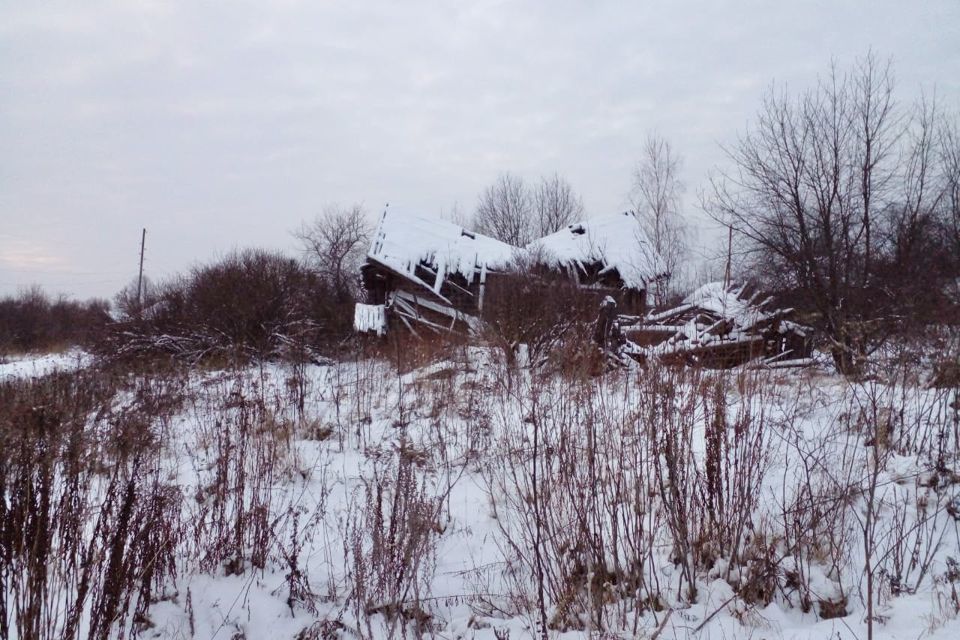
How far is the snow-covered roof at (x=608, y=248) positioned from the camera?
1259 centimetres

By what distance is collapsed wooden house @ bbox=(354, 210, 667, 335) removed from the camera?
1197 centimetres

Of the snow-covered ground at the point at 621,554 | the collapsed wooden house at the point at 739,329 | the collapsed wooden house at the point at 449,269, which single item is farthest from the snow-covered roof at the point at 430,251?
the snow-covered ground at the point at 621,554

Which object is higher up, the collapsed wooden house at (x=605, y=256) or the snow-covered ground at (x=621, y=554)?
the collapsed wooden house at (x=605, y=256)

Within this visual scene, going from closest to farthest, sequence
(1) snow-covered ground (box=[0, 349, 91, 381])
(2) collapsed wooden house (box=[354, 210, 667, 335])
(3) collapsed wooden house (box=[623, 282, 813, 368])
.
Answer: (3) collapsed wooden house (box=[623, 282, 813, 368])
(1) snow-covered ground (box=[0, 349, 91, 381])
(2) collapsed wooden house (box=[354, 210, 667, 335])

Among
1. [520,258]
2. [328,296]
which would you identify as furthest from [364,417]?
[328,296]

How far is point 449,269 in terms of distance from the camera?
40.9 ft

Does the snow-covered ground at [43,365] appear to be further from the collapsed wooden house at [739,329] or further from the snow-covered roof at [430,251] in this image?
the collapsed wooden house at [739,329]

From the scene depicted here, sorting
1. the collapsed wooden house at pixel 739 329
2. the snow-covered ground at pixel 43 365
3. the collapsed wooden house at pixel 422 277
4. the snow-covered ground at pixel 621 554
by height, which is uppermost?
the collapsed wooden house at pixel 422 277

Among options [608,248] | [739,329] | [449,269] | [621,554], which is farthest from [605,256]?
[621,554]

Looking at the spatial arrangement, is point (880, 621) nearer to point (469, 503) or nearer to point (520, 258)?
point (469, 503)

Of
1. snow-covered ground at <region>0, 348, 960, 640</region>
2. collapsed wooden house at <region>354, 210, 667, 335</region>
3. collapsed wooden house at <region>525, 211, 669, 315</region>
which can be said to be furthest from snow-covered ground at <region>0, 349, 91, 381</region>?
collapsed wooden house at <region>525, 211, 669, 315</region>

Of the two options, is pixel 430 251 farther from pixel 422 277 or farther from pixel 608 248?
pixel 608 248

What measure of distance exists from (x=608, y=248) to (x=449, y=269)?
3979 millimetres

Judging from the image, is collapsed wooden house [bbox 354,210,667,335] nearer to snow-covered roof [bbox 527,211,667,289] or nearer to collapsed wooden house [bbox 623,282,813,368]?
snow-covered roof [bbox 527,211,667,289]
